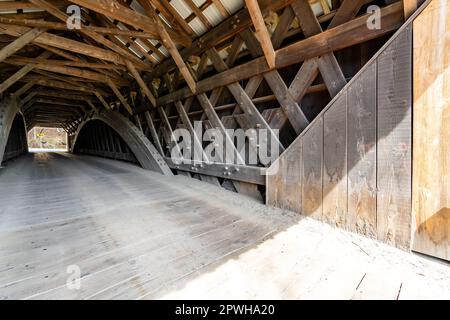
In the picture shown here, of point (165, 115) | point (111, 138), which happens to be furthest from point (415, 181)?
point (111, 138)

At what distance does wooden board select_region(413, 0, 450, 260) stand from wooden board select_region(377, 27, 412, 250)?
45mm

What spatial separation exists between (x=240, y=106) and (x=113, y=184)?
2.58 m

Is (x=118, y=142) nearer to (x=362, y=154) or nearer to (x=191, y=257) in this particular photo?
(x=191, y=257)

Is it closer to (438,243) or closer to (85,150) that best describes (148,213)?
(438,243)

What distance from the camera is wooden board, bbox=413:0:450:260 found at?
1.32 meters

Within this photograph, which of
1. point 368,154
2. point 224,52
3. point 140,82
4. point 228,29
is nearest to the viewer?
point 368,154

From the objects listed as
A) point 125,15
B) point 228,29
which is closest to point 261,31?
point 228,29

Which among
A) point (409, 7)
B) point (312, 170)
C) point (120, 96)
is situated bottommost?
point (312, 170)

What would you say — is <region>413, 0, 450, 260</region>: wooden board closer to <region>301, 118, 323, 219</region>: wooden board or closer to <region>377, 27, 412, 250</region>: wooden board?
<region>377, 27, 412, 250</region>: wooden board

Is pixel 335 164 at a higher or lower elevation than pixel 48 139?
lower

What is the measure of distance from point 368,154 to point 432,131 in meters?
0.40

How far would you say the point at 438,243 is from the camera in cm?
136

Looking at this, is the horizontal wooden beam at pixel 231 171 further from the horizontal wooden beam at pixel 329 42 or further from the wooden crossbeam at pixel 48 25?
the wooden crossbeam at pixel 48 25

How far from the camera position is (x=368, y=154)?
5.46 ft
